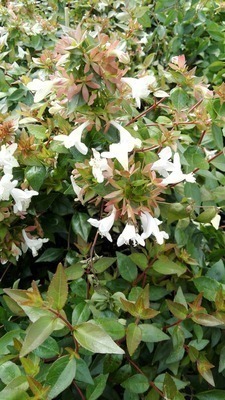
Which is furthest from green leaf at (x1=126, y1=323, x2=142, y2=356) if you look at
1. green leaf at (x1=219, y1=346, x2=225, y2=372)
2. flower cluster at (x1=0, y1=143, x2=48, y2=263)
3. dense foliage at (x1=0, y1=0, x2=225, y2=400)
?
flower cluster at (x1=0, y1=143, x2=48, y2=263)

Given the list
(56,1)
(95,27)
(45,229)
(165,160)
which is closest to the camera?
(165,160)

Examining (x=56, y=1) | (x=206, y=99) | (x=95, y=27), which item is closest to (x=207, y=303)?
(x=206, y=99)

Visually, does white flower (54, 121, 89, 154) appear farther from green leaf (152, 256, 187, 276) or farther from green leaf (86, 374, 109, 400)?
green leaf (86, 374, 109, 400)

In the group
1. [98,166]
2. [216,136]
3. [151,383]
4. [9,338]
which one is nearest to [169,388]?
[151,383]

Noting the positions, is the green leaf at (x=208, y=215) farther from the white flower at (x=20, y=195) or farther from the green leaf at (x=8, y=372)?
the green leaf at (x=8, y=372)

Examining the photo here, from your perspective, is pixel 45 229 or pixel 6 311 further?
pixel 45 229

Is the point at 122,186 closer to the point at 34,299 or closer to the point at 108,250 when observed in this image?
the point at 34,299

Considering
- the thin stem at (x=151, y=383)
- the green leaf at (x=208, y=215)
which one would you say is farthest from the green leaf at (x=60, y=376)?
the green leaf at (x=208, y=215)
